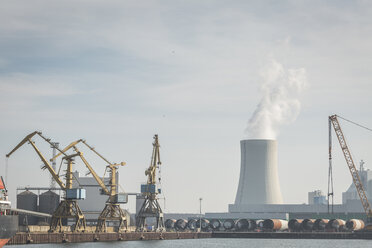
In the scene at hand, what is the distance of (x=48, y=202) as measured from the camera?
610ft

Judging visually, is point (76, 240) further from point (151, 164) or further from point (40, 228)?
point (151, 164)

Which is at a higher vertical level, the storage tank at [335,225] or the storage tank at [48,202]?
the storage tank at [48,202]

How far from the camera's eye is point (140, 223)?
180m

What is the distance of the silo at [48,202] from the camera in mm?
185125

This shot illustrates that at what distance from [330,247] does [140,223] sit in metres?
55.8

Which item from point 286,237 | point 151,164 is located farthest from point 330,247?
point 151,164

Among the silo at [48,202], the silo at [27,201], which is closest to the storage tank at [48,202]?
the silo at [48,202]

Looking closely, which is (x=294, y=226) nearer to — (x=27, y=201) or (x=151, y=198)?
(x=151, y=198)

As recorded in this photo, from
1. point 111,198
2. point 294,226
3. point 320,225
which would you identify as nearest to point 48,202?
point 111,198

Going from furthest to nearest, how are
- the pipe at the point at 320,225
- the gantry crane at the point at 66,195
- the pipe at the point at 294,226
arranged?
the pipe at the point at 294,226, the pipe at the point at 320,225, the gantry crane at the point at 66,195

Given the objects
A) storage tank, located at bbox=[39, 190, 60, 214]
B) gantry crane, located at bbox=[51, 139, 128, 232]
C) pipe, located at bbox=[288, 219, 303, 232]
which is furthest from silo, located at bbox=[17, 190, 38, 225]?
pipe, located at bbox=[288, 219, 303, 232]

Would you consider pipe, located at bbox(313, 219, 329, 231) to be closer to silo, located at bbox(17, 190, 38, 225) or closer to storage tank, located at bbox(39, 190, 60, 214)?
storage tank, located at bbox(39, 190, 60, 214)

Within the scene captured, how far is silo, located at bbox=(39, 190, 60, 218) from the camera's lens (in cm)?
18512

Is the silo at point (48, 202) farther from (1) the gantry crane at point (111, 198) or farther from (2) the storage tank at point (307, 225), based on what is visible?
(2) the storage tank at point (307, 225)
